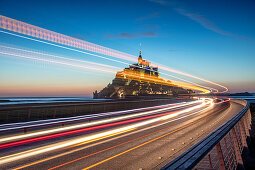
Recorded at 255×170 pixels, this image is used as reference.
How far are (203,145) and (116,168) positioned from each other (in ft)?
16.9

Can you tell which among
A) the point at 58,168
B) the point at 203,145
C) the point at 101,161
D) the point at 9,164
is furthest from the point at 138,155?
the point at 203,145

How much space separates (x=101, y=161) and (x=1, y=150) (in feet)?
17.6

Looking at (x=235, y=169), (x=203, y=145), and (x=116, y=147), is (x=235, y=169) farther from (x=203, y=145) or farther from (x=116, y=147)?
(x=116, y=147)

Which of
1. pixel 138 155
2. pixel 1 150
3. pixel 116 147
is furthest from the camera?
pixel 116 147

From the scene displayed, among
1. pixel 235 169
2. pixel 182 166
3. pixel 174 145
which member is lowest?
pixel 174 145

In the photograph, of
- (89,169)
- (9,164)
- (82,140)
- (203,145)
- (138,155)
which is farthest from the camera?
(82,140)

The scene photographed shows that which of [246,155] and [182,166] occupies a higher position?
[182,166]

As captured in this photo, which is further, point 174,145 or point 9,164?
point 174,145

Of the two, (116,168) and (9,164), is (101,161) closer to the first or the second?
(116,168)

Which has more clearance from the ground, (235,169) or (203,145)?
(203,145)

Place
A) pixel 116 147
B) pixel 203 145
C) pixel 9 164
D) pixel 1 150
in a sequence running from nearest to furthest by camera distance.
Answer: pixel 203 145 < pixel 9 164 < pixel 1 150 < pixel 116 147

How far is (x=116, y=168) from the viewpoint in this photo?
732cm

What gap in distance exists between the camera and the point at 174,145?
1078 centimetres

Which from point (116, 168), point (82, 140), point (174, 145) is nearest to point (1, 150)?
point (82, 140)
